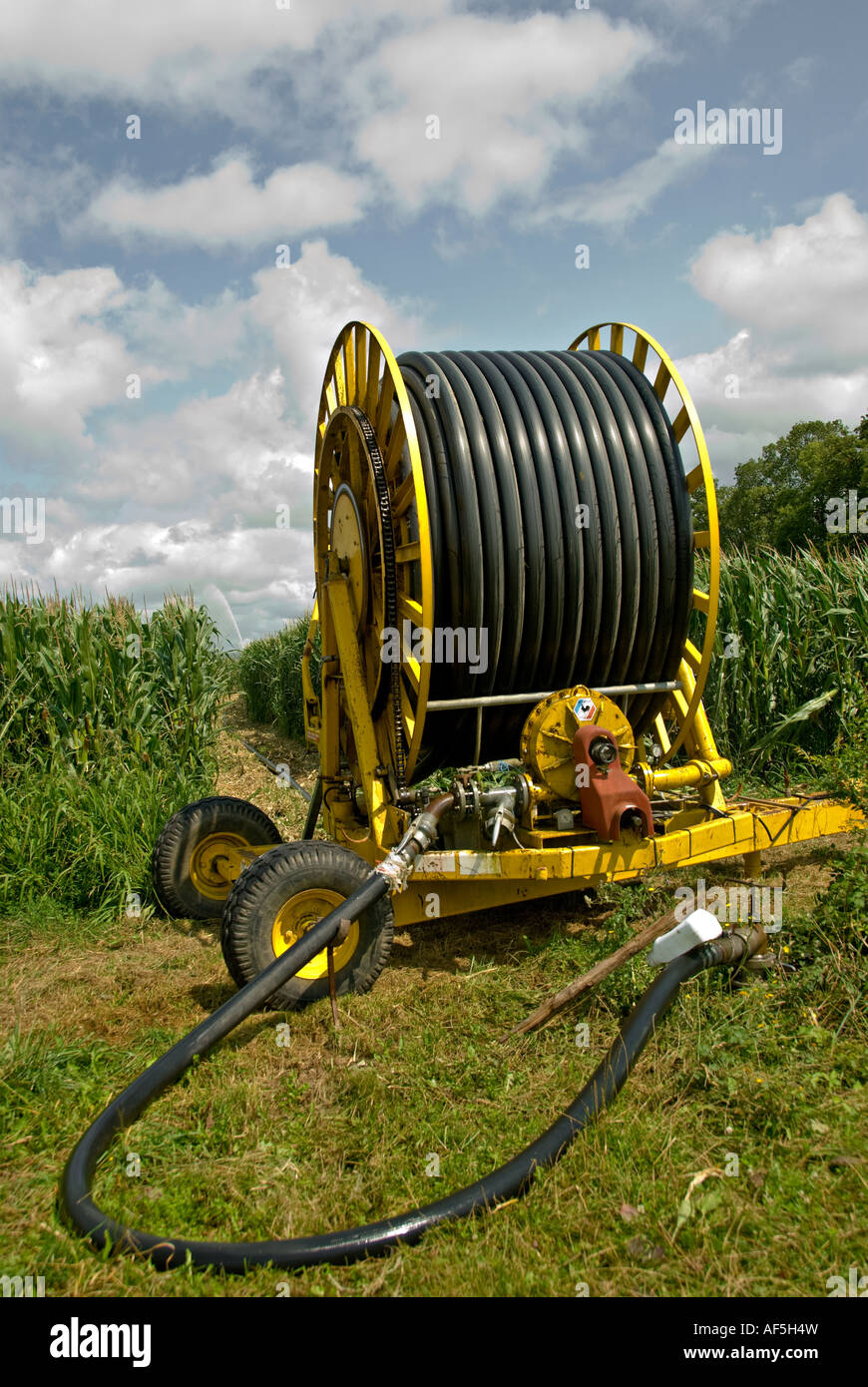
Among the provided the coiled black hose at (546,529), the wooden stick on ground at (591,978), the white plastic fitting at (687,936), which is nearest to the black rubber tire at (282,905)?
the wooden stick on ground at (591,978)

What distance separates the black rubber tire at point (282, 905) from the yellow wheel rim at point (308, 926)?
3cm

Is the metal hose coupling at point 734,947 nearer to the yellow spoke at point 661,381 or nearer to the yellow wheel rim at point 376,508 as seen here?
the yellow wheel rim at point 376,508

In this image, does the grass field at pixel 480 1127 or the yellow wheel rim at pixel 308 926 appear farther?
the yellow wheel rim at pixel 308 926

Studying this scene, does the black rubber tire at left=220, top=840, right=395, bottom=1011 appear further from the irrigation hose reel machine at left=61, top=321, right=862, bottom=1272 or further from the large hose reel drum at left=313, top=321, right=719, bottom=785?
the large hose reel drum at left=313, top=321, right=719, bottom=785

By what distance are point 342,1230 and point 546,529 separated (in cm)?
343

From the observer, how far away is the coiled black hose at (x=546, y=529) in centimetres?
460

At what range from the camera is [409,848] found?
399cm

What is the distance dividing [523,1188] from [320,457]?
4947 millimetres

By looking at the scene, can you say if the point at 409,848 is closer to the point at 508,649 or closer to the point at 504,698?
the point at 504,698

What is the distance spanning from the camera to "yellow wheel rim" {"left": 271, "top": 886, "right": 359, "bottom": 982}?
4.01 metres

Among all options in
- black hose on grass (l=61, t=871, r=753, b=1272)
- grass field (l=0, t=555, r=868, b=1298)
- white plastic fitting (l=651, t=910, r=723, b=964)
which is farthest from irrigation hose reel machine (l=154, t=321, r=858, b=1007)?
white plastic fitting (l=651, t=910, r=723, b=964)

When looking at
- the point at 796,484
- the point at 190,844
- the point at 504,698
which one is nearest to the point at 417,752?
the point at 504,698
